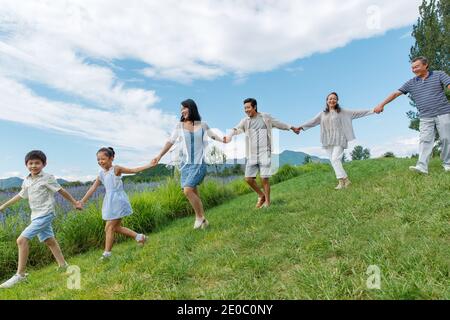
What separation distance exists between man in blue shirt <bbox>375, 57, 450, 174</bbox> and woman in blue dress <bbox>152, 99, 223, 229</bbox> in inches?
173

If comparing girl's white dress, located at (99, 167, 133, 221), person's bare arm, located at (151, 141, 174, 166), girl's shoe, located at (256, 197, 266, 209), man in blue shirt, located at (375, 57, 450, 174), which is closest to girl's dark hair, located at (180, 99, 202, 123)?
person's bare arm, located at (151, 141, 174, 166)

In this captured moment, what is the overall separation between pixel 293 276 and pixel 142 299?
1.41 m

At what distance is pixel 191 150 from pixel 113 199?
145 cm

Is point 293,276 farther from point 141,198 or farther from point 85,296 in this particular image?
point 141,198

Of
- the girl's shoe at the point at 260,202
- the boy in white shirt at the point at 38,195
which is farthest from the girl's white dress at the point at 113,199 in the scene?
the girl's shoe at the point at 260,202

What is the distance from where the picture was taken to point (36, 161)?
19.5 feet

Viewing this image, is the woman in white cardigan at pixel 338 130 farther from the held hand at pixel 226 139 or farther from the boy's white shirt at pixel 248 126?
the held hand at pixel 226 139

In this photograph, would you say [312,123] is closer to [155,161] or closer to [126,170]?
[155,161]

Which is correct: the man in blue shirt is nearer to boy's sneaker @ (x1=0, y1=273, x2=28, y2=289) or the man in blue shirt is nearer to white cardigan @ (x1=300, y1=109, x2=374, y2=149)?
white cardigan @ (x1=300, y1=109, x2=374, y2=149)

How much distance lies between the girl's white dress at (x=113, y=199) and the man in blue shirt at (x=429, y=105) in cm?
573

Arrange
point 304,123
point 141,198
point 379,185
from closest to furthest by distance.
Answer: point 379,185
point 304,123
point 141,198

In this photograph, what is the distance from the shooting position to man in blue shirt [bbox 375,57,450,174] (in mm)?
7469

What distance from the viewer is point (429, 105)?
755 centimetres

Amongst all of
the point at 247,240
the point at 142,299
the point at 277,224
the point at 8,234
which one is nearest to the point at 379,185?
the point at 277,224
